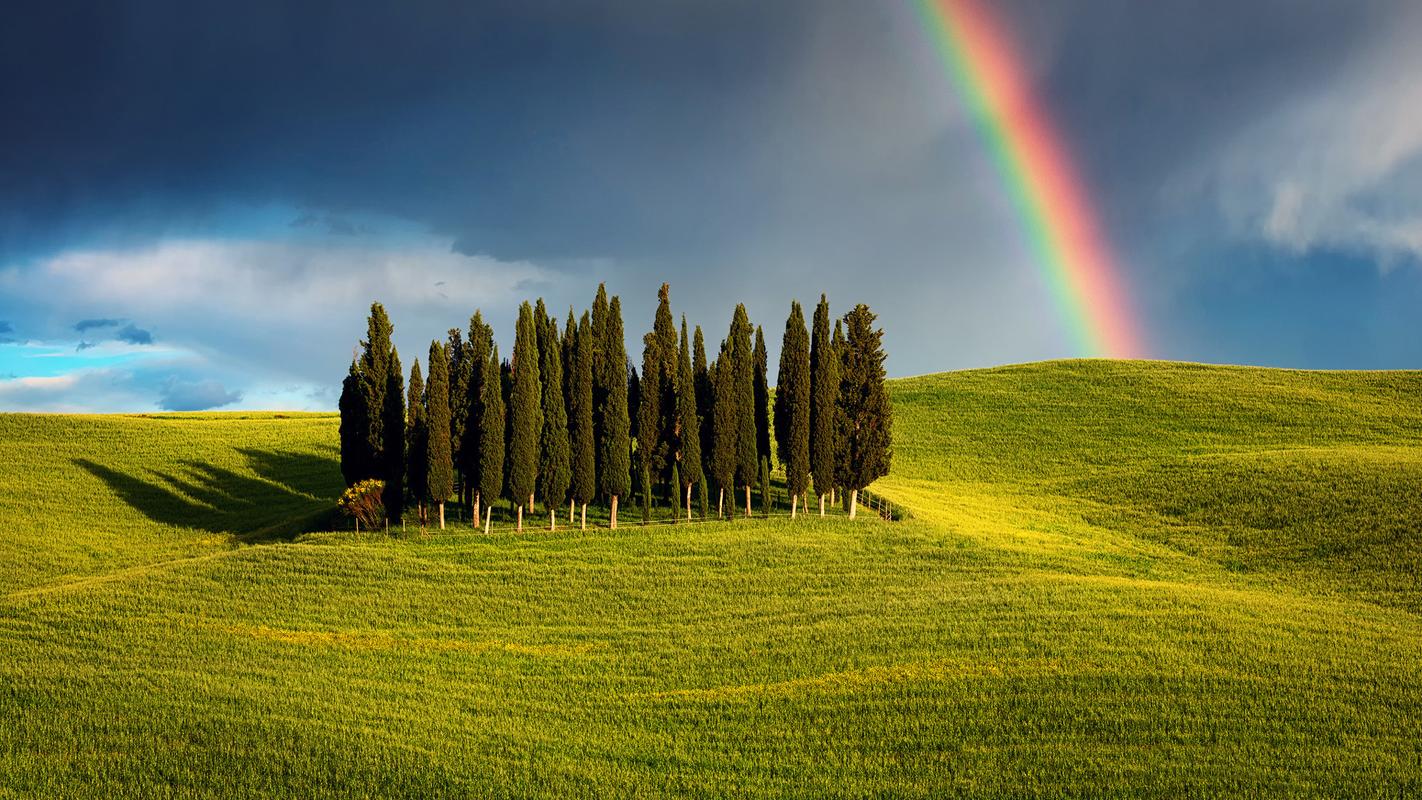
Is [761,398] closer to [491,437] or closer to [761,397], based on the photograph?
[761,397]

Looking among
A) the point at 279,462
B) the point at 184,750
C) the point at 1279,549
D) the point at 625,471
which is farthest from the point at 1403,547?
the point at 279,462

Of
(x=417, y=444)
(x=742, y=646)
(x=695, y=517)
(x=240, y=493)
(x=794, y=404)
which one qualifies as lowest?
(x=742, y=646)

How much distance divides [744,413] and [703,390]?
3.44 m

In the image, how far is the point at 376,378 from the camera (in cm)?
5650

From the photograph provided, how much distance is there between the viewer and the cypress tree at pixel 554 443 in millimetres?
51031

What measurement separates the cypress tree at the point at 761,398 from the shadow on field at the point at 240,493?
2536 centimetres

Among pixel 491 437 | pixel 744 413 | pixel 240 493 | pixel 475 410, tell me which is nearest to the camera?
pixel 491 437

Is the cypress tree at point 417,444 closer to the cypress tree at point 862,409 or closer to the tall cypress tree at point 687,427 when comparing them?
the tall cypress tree at point 687,427

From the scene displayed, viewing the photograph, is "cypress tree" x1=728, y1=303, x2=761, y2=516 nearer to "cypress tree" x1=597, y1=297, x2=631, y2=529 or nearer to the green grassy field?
the green grassy field

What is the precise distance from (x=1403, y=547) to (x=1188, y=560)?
9.66m

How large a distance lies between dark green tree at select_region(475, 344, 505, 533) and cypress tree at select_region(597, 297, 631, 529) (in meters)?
5.48

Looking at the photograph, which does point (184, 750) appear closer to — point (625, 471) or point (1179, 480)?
point (625, 471)

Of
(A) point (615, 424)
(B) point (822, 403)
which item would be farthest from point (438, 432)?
(B) point (822, 403)

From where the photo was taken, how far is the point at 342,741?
23766 millimetres
